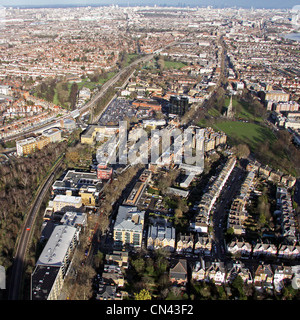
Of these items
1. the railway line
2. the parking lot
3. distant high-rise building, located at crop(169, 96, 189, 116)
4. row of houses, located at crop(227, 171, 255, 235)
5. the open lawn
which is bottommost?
the railway line

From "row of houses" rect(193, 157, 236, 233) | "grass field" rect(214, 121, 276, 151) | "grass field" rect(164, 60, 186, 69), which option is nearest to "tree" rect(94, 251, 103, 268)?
"row of houses" rect(193, 157, 236, 233)

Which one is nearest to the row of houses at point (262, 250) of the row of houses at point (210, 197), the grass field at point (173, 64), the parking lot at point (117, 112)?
the row of houses at point (210, 197)

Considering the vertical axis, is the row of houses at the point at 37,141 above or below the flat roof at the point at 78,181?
above

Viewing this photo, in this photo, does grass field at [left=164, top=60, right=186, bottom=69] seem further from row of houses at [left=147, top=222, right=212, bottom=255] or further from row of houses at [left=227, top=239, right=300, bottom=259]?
row of houses at [left=227, top=239, right=300, bottom=259]

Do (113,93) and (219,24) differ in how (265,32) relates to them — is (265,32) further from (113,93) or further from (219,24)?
(113,93)

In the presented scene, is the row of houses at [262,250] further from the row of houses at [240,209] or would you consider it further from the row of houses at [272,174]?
the row of houses at [272,174]
